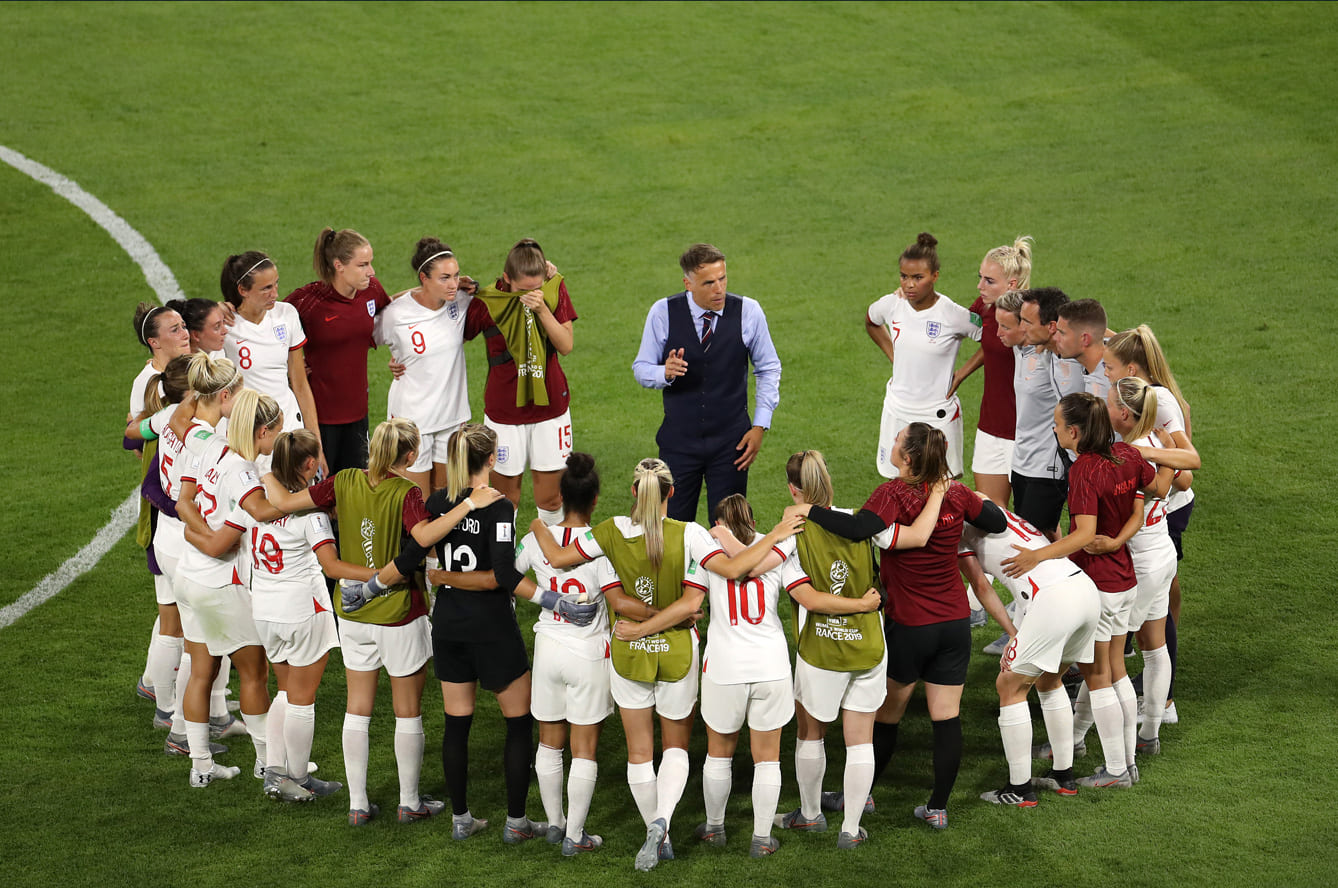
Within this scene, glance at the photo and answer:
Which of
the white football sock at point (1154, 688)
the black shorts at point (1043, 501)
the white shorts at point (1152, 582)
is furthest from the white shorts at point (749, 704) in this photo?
the black shorts at point (1043, 501)

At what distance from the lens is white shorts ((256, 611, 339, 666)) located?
20.1ft

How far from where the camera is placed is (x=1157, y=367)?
652 centimetres

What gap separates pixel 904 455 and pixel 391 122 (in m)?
13.0

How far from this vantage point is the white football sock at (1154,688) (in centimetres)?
645

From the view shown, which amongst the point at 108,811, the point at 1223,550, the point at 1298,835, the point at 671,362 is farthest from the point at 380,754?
the point at 1223,550

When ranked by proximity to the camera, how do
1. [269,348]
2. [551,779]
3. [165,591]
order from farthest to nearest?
1. [269,348]
2. [165,591]
3. [551,779]

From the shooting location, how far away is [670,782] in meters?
5.73

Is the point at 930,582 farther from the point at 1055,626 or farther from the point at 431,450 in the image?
the point at 431,450

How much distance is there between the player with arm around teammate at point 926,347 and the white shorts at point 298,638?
3538 millimetres

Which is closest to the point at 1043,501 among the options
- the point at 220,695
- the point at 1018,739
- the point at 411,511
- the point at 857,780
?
the point at 1018,739

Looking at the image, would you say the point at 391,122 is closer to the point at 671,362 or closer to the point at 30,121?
the point at 30,121

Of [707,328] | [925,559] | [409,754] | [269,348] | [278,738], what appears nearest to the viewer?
[925,559]

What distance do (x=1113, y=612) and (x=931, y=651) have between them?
94 cm

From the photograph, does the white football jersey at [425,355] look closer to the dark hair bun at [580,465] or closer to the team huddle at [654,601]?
the team huddle at [654,601]
